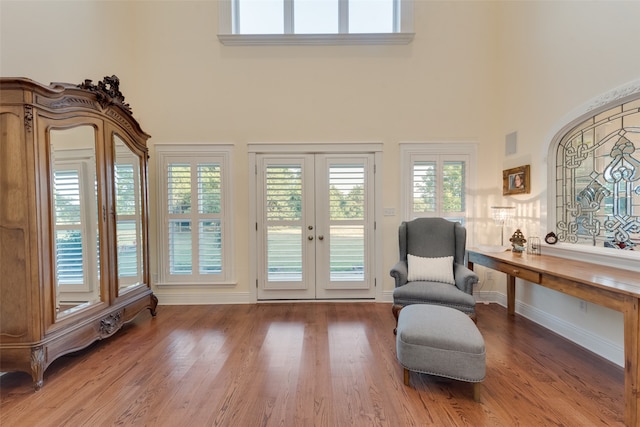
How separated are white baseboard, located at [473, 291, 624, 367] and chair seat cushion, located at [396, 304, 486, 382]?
143 centimetres

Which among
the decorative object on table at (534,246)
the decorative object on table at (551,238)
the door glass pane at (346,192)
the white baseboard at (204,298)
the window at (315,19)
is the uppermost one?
the window at (315,19)

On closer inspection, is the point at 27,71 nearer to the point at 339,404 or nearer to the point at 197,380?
the point at 197,380

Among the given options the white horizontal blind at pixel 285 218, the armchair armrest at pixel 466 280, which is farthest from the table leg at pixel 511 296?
the white horizontal blind at pixel 285 218

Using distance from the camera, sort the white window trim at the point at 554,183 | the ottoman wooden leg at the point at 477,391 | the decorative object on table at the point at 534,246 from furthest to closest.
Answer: the decorative object on table at the point at 534,246 < the white window trim at the point at 554,183 < the ottoman wooden leg at the point at 477,391

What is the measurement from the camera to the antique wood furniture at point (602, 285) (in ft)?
5.10

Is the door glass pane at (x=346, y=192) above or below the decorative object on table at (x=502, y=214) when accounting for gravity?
above

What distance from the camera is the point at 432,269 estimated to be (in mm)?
3061

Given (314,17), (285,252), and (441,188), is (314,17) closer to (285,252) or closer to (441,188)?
(441,188)

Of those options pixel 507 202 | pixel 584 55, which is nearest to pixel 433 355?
pixel 507 202

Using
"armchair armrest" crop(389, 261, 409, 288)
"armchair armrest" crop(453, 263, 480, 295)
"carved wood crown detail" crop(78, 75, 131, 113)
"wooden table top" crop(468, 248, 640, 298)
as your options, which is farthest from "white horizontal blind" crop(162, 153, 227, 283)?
"wooden table top" crop(468, 248, 640, 298)

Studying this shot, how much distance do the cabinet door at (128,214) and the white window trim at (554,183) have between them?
452 centimetres

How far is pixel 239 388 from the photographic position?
2000 millimetres

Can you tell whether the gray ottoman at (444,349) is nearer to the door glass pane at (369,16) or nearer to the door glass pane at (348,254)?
the door glass pane at (348,254)

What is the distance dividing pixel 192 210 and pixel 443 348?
335cm
